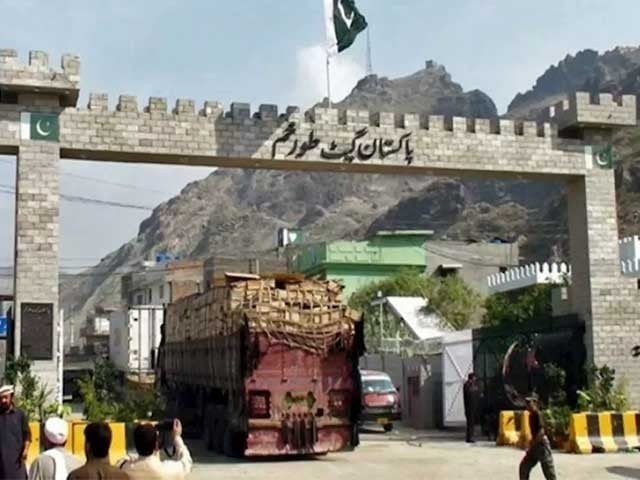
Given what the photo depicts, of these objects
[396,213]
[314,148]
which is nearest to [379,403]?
[314,148]

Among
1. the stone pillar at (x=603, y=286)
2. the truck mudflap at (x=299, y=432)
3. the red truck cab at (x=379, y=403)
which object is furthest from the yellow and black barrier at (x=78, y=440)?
the stone pillar at (x=603, y=286)

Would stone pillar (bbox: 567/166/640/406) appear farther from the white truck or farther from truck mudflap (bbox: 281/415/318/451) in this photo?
the white truck

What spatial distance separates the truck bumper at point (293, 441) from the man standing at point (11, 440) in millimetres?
8408

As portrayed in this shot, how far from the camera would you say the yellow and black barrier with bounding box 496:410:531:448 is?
20219 millimetres

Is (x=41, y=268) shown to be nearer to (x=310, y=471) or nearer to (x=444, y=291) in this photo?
(x=310, y=471)

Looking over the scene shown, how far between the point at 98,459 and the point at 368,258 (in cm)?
5489

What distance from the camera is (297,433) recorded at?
17016mm

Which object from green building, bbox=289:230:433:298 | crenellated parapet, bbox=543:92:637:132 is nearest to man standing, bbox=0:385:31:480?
crenellated parapet, bbox=543:92:637:132

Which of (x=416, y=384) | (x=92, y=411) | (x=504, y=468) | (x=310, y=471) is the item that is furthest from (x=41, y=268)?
(x=416, y=384)

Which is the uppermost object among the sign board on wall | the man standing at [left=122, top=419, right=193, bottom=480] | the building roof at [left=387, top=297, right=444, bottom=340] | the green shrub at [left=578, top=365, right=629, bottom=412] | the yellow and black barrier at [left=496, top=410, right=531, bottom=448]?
the building roof at [left=387, top=297, right=444, bottom=340]

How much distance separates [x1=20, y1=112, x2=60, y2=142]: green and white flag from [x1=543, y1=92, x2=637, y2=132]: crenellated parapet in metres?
11.4

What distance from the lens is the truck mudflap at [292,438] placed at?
16781 mm

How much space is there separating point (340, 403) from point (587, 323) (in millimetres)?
7675

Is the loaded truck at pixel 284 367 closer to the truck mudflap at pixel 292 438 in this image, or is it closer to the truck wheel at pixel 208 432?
the truck mudflap at pixel 292 438
